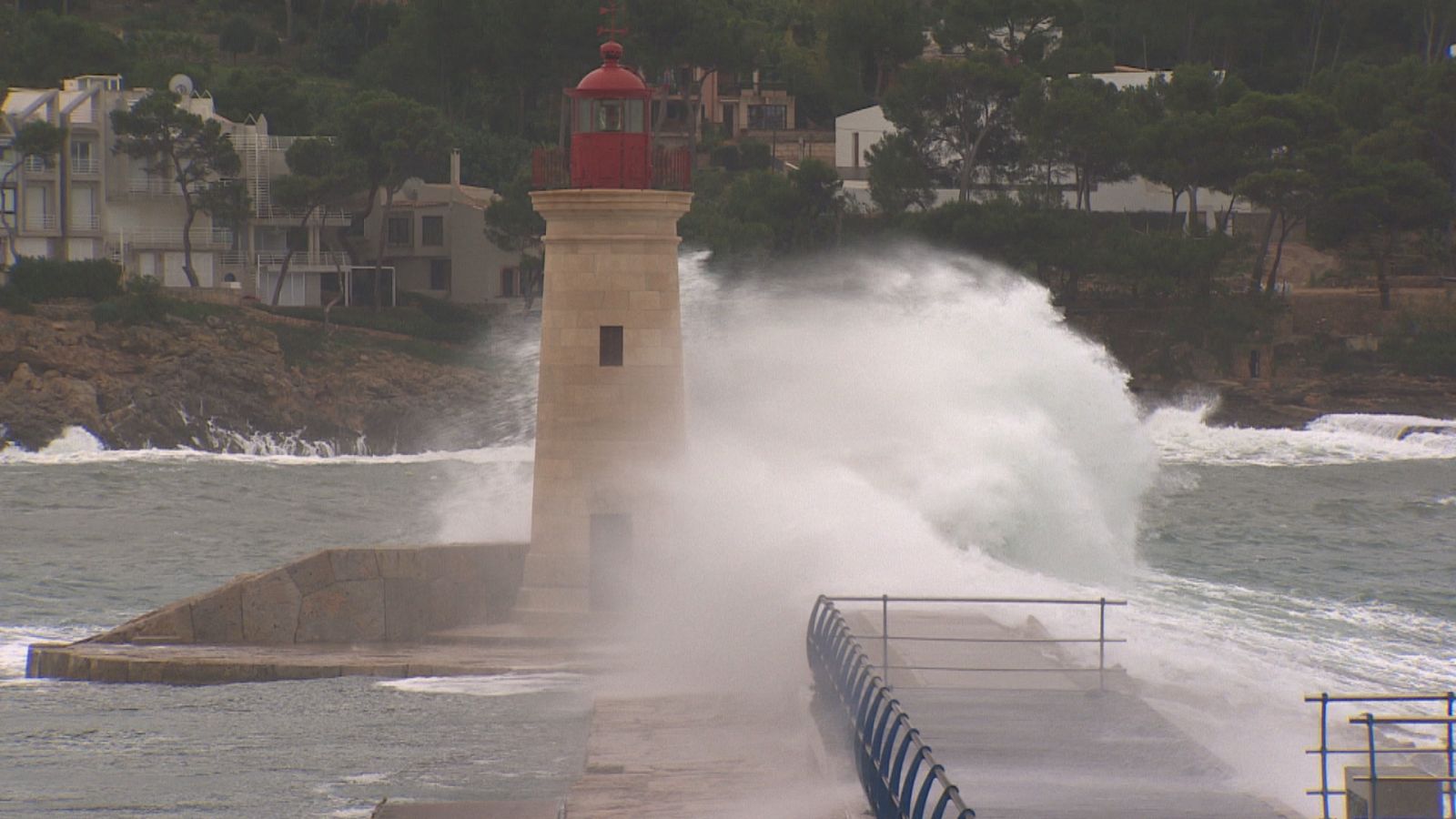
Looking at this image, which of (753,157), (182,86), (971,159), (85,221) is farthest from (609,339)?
(753,157)

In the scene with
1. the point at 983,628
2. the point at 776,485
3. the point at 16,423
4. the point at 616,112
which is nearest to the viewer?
the point at 983,628

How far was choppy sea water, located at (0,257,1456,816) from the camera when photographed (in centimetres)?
1404

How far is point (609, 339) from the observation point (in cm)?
1822

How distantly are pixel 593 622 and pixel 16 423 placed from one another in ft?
108

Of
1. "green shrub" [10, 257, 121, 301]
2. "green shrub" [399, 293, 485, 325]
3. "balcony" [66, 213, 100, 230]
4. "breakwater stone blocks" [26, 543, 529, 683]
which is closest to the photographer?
"breakwater stone blocks" [26, 543, 529, 683]

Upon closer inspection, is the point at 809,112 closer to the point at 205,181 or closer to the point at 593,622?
the point at 205,181

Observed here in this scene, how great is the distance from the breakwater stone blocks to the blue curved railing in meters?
5.77

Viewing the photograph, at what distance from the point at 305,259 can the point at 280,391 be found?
9288 millimetres

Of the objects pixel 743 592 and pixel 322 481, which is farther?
pixel 322 481

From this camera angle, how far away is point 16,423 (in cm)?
4794

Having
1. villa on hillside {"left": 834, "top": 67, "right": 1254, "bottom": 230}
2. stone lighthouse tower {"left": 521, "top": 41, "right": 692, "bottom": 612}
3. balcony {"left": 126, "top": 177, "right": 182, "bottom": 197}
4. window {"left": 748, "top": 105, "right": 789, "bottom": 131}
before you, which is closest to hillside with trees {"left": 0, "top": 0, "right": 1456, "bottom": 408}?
villa on hillside {"left": 834, "top": 67, "right": 1254, "bottom": 230}

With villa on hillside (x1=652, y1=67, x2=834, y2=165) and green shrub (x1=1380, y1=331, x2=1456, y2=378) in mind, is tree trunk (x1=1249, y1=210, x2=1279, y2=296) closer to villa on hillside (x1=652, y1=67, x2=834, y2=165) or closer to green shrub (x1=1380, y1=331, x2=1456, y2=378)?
green shrub (x1=1380, y1=331, x2=1456, y2=378)

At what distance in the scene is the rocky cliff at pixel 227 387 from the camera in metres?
49.1

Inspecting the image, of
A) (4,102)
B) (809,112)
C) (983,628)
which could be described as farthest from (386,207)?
(983,628)
